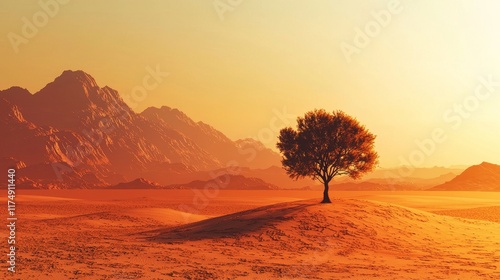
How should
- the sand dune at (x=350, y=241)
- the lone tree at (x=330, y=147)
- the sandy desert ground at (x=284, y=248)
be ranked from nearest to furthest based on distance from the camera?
1. the sandy desert ground at (x=284, y=248)
2. the sand dune at (x=350, y=241)
3. the lone tree at (x=330, y=147)

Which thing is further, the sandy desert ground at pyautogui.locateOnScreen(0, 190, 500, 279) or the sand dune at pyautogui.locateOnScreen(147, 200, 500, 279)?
the sand dune at pyautogui.locateOnScreen(147, 200, 500, 279)

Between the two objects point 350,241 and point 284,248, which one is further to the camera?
point 350,241

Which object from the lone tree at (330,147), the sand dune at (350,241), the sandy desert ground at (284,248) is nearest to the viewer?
the sandy desert ground at (284,248)

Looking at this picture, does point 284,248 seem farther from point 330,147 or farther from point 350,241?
point 330,147

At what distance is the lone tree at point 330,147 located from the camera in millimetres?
48406

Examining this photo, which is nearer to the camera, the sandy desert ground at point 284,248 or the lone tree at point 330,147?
the sandy desert ground at point 284,248

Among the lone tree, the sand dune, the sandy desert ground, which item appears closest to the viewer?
the sandy desert ground

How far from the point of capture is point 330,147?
48188 millimetres

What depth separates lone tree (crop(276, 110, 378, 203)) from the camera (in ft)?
159

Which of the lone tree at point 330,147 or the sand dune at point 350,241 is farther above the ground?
the lone tree at point 330,147

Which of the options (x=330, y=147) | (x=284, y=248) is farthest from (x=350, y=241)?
(x=330, y=147)

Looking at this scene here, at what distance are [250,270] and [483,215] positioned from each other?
5293cm

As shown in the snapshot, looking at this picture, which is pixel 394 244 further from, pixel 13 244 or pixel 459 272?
pixel 13 244

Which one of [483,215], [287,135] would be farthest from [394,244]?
[483,215]
